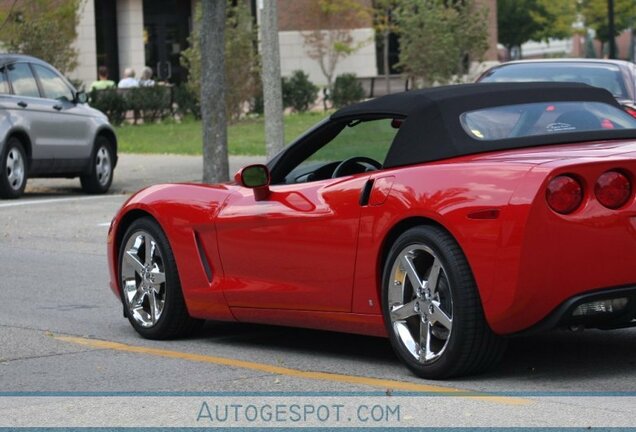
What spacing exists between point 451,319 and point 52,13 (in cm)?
3237

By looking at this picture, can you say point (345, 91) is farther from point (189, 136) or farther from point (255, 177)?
point (255, 177)

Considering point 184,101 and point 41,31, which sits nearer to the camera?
point 41,31

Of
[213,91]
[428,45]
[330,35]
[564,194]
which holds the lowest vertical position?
[564,194]

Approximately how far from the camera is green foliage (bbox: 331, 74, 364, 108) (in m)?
42.1

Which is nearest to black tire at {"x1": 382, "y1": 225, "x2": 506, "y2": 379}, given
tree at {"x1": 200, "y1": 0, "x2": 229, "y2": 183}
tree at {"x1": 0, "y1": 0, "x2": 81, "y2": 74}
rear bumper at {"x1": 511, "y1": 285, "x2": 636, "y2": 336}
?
rear bumper at {"x1": 511, "y1": 285, "x2": 636, "y2": 336}

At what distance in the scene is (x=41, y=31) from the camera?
121ft

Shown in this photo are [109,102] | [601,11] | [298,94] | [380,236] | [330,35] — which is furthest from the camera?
[601,11]

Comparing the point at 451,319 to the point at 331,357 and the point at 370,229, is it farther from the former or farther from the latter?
the point at 331,357

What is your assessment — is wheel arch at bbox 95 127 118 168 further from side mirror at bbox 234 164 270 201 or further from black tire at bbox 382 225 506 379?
black tire at bbox 382 225 506 379

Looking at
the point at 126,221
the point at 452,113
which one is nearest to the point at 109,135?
the point at 126,221

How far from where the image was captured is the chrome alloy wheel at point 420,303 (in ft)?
21.6

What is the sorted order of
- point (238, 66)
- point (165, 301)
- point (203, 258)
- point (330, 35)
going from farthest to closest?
point (330, 35)
point (238, 66)
point (165, 301)
point (203, 258)

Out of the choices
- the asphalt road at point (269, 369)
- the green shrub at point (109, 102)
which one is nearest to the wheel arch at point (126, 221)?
the asphalt road at point (269, 369)

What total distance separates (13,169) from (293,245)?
11983 mm
